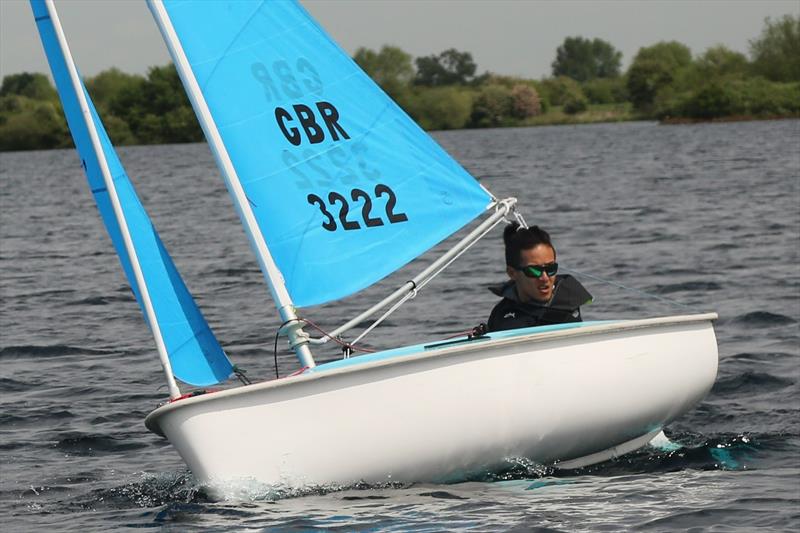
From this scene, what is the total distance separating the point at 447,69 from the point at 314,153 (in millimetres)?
161117

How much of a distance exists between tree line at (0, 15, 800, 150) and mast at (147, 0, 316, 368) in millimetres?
84983

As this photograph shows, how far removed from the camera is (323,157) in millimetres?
7734

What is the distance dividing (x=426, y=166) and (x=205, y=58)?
1.36 metres

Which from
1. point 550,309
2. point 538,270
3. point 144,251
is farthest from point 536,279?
point 144,251

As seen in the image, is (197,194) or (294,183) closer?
(294,183)

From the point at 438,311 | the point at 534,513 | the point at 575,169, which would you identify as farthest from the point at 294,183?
the point at 575,169

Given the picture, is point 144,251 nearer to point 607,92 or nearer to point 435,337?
point 435,337

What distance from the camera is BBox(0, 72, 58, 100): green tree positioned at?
14688 cm

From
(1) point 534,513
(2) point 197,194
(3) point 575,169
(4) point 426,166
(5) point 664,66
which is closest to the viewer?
(1) point 534,513

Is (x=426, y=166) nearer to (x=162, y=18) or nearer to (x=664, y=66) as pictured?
(x=162, y=18)

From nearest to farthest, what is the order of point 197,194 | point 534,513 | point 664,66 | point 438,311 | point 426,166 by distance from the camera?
point 534,513
point 426,166
point 438,311
point 197,194
point 664,66

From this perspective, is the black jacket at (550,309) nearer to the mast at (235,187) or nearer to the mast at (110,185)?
the mast at (235,187)

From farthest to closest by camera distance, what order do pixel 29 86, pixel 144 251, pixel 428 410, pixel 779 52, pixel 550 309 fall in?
pixel 29 86, pixel 779 52, pixel 550 309, pixel 144 251, pixel 428 410

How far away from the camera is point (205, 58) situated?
756cm
